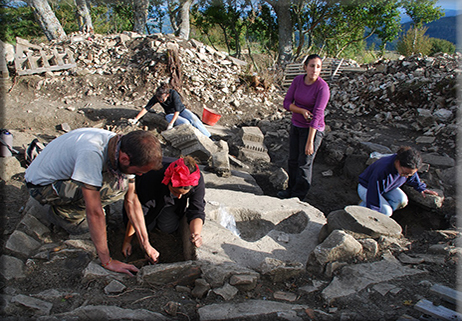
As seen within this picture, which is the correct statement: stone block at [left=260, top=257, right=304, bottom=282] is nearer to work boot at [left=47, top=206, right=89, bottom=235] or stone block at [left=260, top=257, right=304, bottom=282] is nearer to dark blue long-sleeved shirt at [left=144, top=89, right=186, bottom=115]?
work boot at [left=47, top=206, right=89, bottom=235]

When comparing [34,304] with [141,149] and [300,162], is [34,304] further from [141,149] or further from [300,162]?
[300,162]

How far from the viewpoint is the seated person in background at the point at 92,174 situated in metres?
1.99

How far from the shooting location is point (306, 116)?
347 centimetres

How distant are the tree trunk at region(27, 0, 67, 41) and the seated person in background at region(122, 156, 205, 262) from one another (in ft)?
29.1

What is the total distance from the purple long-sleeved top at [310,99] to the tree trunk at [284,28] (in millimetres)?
9217

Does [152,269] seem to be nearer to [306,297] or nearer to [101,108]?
[306,297]

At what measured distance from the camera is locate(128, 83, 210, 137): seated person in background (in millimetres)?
5672

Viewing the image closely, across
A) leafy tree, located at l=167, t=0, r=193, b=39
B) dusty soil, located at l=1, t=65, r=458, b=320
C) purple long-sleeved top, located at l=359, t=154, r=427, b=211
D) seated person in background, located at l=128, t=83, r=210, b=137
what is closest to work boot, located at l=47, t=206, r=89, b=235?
dusty soil, located at l=1, t=65, r=458, b=320

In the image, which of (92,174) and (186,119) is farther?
(186,119)

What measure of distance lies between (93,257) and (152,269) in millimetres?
621

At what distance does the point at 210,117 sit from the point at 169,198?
422 cm

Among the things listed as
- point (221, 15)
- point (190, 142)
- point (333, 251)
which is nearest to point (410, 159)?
point (333, 251)

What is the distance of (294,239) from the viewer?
296 cm

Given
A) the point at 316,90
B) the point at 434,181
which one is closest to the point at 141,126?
the point at 316,90
